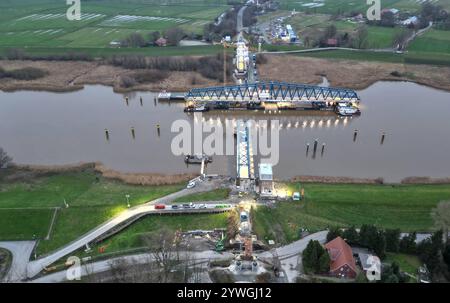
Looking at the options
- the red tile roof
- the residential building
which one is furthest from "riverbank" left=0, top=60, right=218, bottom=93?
the red tile roof

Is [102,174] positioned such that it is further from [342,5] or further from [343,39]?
[342,5]

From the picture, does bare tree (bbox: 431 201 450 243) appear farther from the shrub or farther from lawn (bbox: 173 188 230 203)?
the shrub

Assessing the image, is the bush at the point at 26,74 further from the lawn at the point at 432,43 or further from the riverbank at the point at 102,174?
the lawn at the point at 432,43

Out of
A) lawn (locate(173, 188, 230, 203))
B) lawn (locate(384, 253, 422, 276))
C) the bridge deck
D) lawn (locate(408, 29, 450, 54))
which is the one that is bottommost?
lawn (locate(384, 253, 422, 276))

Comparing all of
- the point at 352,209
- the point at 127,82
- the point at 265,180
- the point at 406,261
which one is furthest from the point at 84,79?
the point at 406,261

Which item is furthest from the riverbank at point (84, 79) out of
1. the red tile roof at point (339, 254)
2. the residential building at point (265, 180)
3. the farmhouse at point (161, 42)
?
the red tile roof at point (339, 254)
